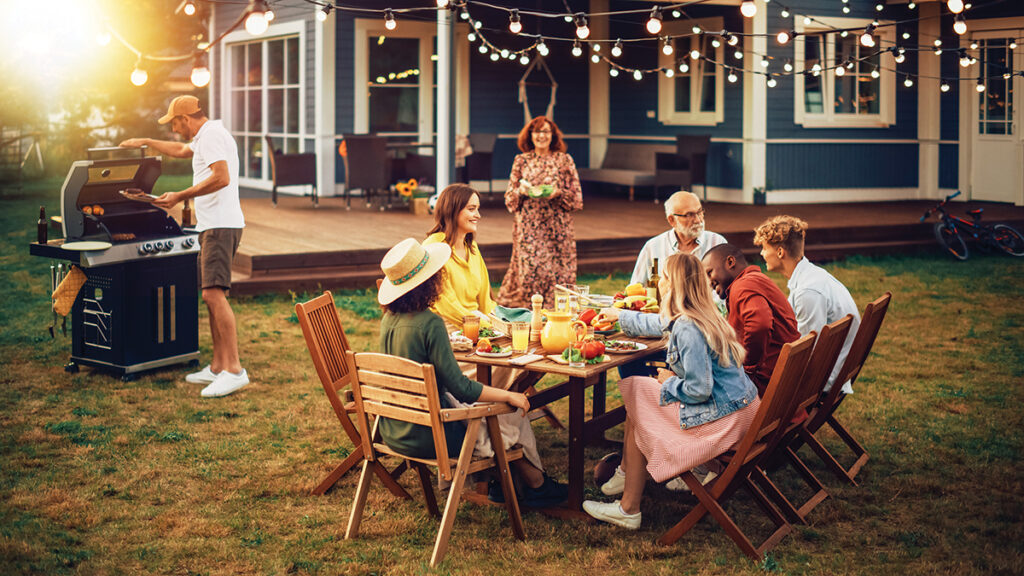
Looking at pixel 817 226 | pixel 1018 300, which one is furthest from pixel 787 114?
pixel 1018 300

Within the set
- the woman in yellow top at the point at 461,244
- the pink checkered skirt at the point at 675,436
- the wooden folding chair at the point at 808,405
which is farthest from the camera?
the woman in yellow top at the point at 461,244

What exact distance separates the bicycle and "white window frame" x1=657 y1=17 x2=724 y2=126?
12.2 ft

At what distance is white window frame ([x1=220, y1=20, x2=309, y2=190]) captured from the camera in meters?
14.4

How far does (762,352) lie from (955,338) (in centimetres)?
411

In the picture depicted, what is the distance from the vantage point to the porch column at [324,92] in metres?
13.9

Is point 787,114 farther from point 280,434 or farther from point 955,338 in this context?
point 280,434

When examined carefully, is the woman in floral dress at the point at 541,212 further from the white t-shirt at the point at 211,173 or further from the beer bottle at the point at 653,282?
the beer bottle at the point at 653,282

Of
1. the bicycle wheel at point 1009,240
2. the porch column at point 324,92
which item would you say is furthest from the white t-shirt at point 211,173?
the bicycle wheel at point 1009,240

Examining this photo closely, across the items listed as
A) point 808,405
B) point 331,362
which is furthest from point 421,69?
point 808,405

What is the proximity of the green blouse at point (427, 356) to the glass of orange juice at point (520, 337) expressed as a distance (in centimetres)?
45

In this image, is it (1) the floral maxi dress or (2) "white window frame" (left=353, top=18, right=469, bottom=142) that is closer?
(1) the floral maxi dress

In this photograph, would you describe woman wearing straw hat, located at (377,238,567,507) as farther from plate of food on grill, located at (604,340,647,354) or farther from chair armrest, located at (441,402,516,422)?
plate of food on grill, located at (604,340,647,354)

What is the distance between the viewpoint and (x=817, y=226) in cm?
1176

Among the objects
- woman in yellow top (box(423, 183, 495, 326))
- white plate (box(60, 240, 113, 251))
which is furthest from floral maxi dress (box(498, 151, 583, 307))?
white plate (box(60, 240, 113, 251))
